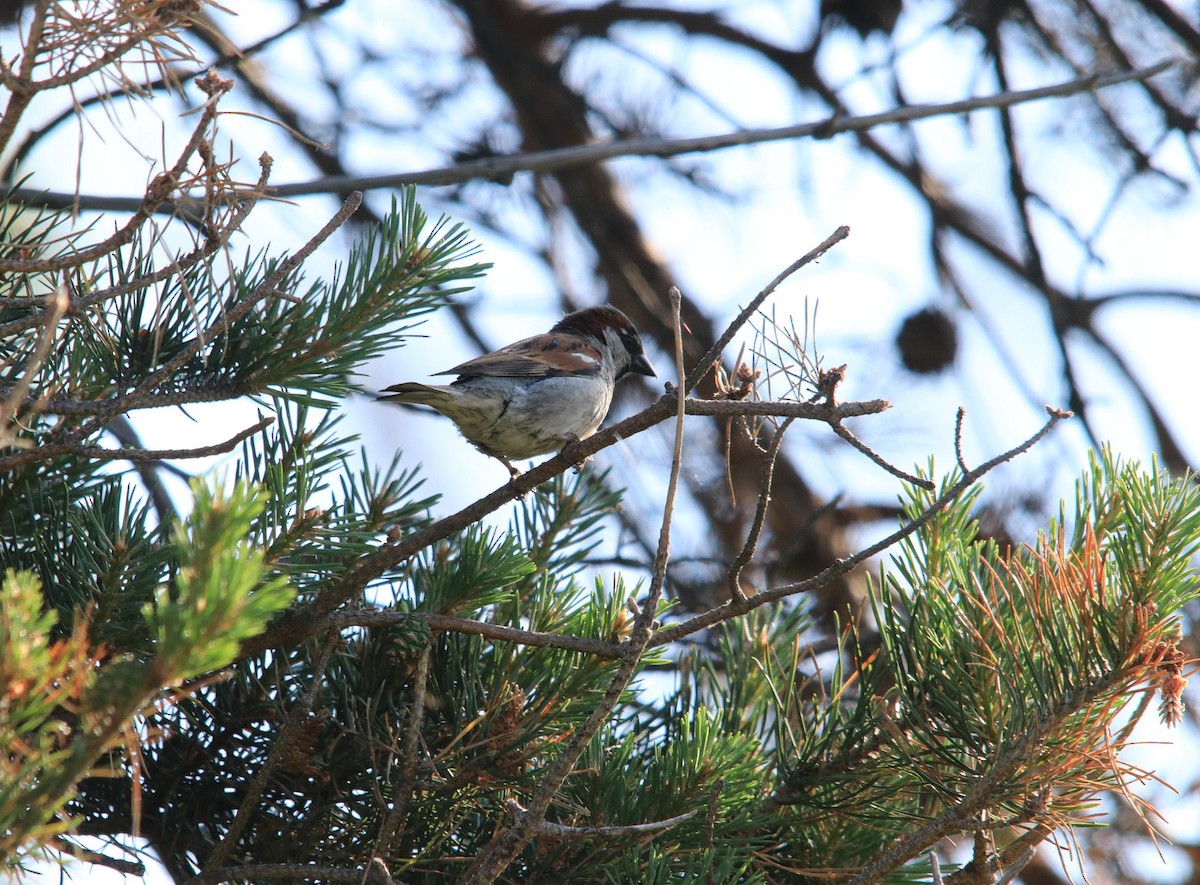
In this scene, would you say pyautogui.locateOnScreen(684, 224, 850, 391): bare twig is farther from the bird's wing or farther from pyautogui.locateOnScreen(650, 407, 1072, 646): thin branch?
the bird's wing

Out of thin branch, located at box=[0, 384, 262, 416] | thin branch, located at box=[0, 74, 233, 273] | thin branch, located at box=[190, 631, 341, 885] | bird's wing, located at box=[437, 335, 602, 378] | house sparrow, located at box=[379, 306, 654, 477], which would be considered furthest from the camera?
bird's wing, located at box=[437, 335, 602, 378]

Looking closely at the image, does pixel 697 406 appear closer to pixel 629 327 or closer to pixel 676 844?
pixel 676 844

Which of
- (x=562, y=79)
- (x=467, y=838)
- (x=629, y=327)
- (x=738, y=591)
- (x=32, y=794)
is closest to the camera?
(x=32, y=794)

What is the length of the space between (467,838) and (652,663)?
45 centimetres

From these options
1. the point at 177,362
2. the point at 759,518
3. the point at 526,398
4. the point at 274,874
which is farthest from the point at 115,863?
the point at 526,398

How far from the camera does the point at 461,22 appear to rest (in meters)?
5.05

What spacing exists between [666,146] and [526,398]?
953 mm

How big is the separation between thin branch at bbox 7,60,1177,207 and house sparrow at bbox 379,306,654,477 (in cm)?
66

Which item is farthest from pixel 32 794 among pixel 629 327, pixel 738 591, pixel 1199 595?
pixel 629 327

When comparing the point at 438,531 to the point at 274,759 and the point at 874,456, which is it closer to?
the point at 274,759

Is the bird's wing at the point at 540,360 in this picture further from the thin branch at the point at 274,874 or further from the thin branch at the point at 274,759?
the thin branch at the point at 274,874

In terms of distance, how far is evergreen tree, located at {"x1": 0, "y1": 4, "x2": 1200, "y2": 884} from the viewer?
1.56 meters

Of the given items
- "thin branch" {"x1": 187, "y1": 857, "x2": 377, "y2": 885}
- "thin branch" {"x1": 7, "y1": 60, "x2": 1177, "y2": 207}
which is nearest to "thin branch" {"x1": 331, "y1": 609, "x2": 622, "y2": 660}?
"thin branch" {"x1": 187, "y1": 857, "x2": 377, "y2": 885}

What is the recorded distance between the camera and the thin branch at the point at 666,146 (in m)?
2.99
